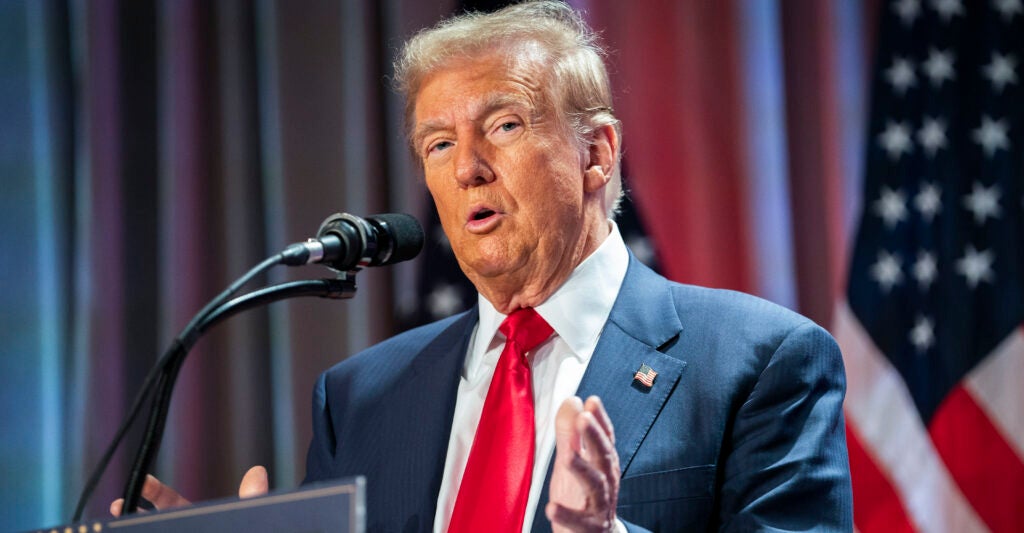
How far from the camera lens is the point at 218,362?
10.8ft

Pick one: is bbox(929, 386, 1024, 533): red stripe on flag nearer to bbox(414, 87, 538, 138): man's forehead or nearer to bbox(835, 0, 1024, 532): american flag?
bbox(835, 0, 1024, 532): american flag

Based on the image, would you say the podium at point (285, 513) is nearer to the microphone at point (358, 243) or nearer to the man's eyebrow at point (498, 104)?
the microphone at point (358, 243)

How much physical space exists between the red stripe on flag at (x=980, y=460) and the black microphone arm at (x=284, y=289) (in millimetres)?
1987

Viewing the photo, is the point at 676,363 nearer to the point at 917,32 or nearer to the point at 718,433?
the point at 718,433

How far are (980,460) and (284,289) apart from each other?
2.28 m

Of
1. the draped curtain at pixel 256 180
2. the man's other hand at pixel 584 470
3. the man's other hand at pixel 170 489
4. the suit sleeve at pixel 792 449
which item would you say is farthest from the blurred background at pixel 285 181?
the man's other hand at pixel 584 470

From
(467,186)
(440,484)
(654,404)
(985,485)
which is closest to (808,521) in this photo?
(654,404)

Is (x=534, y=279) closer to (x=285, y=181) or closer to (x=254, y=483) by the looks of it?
(x=254, y=483)

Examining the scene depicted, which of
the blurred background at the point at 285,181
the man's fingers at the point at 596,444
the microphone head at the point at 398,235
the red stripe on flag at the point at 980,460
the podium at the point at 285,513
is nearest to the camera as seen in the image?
the podium at the point at 285,513

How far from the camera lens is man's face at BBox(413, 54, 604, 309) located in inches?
78.5

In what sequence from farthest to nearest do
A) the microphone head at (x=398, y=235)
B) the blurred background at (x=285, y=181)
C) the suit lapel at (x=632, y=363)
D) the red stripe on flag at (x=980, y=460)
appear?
the blurred background at (x=285, y=181) < the red stripe on flag at (x=980, y=460) < the suit lapel at (x=632, y=363) < the microphone head at (x=398, y=235)

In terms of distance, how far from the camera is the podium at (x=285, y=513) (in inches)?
41.1

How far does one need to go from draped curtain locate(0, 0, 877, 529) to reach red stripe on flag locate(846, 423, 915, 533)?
42 cm

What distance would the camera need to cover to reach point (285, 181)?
10.8 ft
